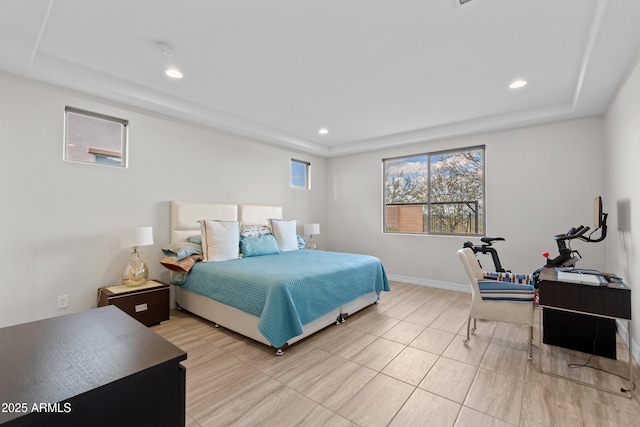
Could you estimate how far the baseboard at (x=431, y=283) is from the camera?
14.4 feet

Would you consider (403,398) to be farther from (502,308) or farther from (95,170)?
(95,170)

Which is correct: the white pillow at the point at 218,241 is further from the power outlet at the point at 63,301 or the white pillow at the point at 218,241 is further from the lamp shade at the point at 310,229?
the lamp shade at the point at 310,229

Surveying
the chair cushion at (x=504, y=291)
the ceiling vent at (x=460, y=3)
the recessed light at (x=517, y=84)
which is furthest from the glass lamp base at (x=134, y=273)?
the recessed light at (x=517, y=84)

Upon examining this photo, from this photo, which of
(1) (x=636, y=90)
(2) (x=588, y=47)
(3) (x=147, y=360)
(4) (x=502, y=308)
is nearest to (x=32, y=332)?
(3) (x=147, y=360)

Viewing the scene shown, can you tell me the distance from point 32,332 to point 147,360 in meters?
0.57

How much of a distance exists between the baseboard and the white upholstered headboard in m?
2.51

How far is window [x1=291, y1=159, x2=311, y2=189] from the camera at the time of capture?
18.4 ft

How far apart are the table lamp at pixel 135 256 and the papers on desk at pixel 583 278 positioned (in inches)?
152

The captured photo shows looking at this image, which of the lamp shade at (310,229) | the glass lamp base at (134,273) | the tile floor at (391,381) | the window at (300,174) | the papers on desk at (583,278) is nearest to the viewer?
the tile floor at (391,381)

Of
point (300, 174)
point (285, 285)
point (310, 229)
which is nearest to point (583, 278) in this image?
point (285, 285)

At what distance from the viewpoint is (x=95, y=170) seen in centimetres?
307

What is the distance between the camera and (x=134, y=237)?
2930 millimetres

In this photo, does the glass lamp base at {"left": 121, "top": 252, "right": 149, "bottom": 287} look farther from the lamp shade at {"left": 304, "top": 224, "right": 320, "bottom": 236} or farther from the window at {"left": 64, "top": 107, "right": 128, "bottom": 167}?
the lamp shade at {"left": 304, "top": 224, "right": 320, "bottom": 236}

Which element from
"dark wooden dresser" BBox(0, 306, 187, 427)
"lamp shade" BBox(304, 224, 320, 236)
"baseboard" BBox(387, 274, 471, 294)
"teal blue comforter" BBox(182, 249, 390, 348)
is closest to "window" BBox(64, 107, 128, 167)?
"teal blue comforter" BBox(182, 249, 390, 348)
